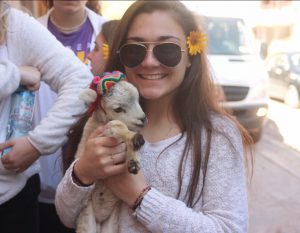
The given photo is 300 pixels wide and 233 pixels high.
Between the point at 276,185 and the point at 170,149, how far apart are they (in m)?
3.90

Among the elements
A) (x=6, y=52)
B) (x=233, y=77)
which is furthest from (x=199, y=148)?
(x=233, y=77)

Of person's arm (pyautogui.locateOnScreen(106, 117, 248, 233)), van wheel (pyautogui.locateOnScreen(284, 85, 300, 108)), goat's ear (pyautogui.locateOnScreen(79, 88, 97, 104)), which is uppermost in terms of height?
goat's ear (pyautogui.locateOnScreen(79, 88, 97, 104))

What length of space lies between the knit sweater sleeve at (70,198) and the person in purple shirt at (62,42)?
0.69 metres

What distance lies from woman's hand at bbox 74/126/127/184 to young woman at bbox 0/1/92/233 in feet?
1.36

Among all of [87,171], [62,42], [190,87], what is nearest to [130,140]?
[87,171]

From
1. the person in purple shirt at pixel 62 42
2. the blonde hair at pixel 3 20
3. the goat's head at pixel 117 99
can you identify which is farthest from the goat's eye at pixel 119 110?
the person in purple shirt at pixel 62 42

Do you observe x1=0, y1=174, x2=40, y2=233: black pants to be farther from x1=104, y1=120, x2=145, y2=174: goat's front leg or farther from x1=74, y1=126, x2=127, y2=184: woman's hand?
x1=104, y1=120, x2=145, y2=174: goat's front leg

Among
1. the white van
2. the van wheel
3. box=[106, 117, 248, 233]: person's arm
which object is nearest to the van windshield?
the white van

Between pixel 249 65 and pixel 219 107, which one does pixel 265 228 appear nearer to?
pixel 219 107

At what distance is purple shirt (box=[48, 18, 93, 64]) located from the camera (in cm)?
262

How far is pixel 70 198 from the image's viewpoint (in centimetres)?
155

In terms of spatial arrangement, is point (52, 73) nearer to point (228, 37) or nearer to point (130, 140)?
point (130, 140)

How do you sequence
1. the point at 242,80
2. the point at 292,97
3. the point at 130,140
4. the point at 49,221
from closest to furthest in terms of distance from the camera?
the point at 130,140, the point at 49,221, the point at 242,80, the point at 292,97

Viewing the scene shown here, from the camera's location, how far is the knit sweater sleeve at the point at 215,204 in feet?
4.66
